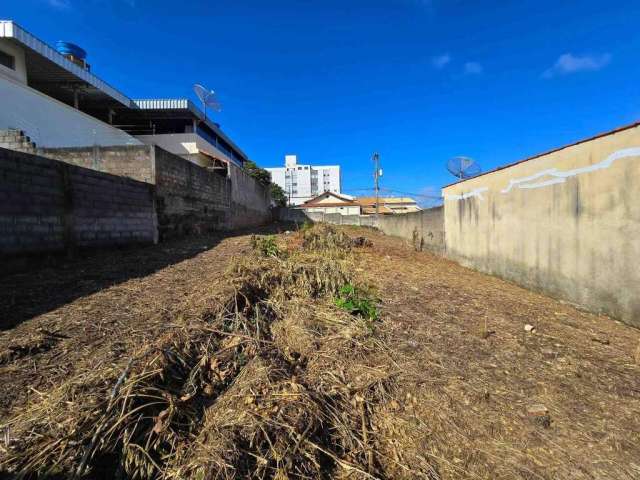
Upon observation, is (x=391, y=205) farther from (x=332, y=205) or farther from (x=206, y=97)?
(x=206, y=97)

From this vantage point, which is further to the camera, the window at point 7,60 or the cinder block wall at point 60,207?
the window at point 7,60

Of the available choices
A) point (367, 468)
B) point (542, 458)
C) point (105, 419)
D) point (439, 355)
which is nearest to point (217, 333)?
point (105, 419)

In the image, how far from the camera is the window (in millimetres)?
12569

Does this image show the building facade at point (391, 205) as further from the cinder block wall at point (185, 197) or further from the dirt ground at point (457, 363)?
the dirt ground at point (457, 363)

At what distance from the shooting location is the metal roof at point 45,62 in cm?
1241

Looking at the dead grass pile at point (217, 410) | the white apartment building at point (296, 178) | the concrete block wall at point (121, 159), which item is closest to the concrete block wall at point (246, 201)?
the concrete block wall at point (121, 159)

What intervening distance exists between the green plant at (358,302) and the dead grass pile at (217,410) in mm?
590

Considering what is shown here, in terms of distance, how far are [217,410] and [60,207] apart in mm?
5038

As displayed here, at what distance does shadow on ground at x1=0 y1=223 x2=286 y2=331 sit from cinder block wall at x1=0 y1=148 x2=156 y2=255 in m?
0.30

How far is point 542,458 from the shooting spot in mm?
1828

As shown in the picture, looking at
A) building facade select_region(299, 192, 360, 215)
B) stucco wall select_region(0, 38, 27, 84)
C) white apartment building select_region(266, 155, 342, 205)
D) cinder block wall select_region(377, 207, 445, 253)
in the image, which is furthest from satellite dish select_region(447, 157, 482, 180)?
white apartment building select_region(266, 155, 342, 205)

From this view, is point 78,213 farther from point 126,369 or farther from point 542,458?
point 542,458

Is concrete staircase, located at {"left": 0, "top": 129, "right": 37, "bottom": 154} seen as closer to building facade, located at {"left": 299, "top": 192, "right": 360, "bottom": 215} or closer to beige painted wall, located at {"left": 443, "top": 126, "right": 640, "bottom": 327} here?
beige painted wall, located at {"left": 443, "top": 126, "right": 640, "bottom": 327}

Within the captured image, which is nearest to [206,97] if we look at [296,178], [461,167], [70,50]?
[70,50]
